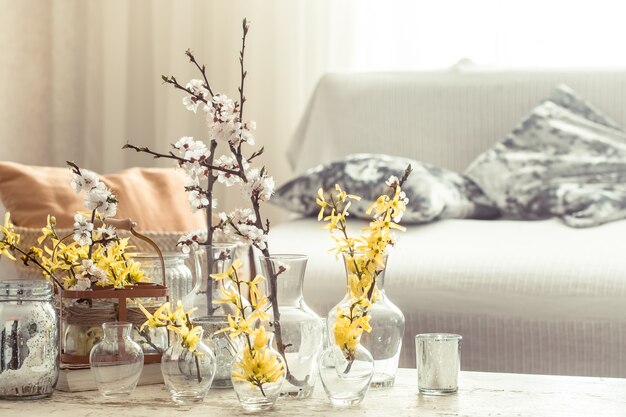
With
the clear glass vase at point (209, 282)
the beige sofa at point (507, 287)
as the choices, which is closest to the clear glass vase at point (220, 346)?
the clear glass vase at point (209, 282)

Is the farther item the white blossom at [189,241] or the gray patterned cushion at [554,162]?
the gray patterned cushion at [554,162]

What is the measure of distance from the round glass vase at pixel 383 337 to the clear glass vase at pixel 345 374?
9cm

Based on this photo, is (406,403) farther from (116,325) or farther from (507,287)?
(507,287)

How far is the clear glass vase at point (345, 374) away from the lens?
3.79ft

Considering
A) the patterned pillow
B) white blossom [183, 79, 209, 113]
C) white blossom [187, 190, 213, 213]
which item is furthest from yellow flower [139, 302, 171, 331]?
the patterned pillow

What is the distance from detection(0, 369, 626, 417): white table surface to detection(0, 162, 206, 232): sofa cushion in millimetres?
1024

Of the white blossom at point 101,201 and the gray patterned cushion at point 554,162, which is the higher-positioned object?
the white blossom at point 101,201

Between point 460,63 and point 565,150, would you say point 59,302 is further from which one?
point 460,63

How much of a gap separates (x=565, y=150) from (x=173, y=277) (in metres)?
1.65

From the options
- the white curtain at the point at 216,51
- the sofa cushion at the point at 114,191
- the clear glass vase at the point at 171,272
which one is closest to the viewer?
the clear glass vase at the point at 171,272

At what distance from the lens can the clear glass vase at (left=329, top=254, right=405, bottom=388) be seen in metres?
1.25

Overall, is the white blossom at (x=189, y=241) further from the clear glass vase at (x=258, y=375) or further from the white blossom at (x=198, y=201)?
the clear glass vase at (x=258, y=375)

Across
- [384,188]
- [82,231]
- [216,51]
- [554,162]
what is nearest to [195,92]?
[82,231]

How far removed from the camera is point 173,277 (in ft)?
4.65
